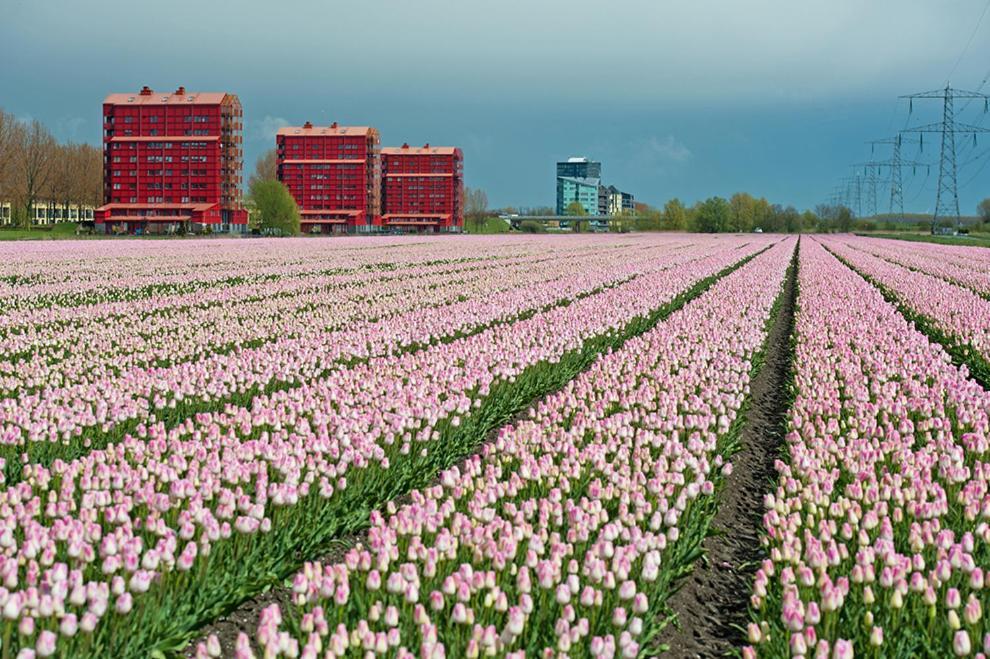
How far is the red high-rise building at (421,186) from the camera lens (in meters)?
143

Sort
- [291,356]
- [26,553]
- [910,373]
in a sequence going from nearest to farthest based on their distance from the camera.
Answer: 1. [26,553]
2. [910,373]
3. [291,356]

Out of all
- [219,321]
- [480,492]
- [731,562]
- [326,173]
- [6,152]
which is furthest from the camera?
[326,173]

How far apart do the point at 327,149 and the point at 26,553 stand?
128995mm

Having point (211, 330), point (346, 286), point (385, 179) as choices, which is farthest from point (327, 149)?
point (211, 330)

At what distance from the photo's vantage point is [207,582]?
4.30m

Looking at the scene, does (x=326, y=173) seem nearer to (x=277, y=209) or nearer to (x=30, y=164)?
(x=277, y=209)

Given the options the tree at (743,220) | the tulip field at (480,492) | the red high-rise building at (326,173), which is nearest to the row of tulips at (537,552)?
the tulip field at (480,492)

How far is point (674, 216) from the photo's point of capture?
179m

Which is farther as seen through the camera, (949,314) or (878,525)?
(949,314)

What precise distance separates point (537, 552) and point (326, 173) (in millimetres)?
127868

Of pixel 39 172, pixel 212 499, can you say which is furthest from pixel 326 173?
pixel 212 499

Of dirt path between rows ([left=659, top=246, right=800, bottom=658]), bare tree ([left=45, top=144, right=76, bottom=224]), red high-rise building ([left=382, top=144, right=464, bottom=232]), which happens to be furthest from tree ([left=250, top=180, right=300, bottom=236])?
dirt path between rows ([left=659, top=246, right=800, bottom=658])

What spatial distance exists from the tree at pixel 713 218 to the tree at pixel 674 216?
12.0 feet

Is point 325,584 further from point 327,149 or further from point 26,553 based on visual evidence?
point 327,149
